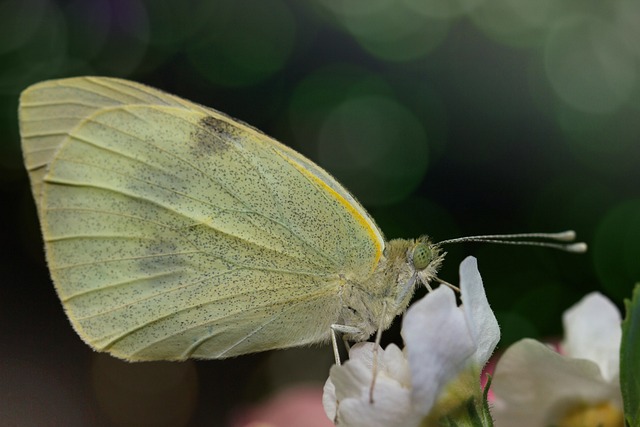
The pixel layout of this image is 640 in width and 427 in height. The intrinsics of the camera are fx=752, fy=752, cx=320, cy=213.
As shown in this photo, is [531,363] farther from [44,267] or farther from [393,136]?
[44,267]

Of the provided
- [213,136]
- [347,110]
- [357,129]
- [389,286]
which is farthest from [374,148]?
[389,286]

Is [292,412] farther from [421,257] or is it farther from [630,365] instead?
[630,365]

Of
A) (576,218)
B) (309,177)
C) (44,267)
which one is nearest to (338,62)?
(576,218)

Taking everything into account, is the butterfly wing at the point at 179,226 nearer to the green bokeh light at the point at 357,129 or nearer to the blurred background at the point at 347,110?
the blurred background at the point at 347,110

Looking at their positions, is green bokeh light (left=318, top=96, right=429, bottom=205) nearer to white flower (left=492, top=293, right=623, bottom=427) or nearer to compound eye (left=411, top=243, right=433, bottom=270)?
compound eye (left=411, top=243, right=433, bottom=270)

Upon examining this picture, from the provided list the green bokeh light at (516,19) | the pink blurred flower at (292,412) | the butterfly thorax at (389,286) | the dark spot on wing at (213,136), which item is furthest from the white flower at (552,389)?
the green bokeh light at (516,19)

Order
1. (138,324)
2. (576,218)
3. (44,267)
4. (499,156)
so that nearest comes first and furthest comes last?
(138,324), (576,218), (499,156), (44,267)

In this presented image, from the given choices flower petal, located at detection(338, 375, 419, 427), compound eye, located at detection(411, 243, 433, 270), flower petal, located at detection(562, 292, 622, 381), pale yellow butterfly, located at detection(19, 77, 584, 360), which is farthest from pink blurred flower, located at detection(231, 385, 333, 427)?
flower petal, located at detection(338, 375, 419, 427)
